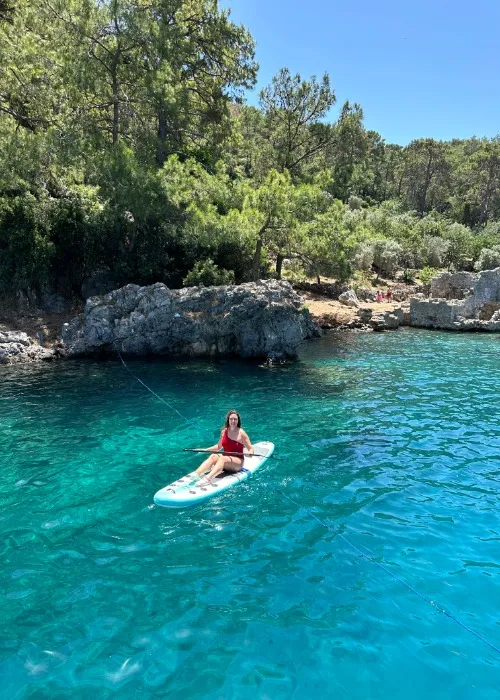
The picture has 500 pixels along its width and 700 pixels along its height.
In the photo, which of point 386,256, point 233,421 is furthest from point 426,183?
point 233,421

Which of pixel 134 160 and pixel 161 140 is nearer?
pixel 134 160

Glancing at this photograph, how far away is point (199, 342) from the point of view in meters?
21.9

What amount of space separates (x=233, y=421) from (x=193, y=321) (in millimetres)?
10947

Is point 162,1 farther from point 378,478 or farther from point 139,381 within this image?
point 378,478

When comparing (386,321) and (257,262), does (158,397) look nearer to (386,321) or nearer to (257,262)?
(257,262)

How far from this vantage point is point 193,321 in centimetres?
2134

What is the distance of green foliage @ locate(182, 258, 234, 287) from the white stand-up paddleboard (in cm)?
1402

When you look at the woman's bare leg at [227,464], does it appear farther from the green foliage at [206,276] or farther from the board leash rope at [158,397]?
the green foliage at [206,276]

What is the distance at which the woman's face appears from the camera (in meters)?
11.0

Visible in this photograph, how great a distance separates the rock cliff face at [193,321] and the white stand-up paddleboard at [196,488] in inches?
424

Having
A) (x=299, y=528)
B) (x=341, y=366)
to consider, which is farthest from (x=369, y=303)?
(x=299, y=528)

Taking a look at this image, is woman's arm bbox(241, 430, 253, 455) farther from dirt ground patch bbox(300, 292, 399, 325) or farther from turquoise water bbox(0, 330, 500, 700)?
dirt ground patch bbox(300, 292, 399, 325)

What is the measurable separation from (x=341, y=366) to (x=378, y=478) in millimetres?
10827

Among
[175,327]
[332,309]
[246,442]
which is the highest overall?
[332,309]
